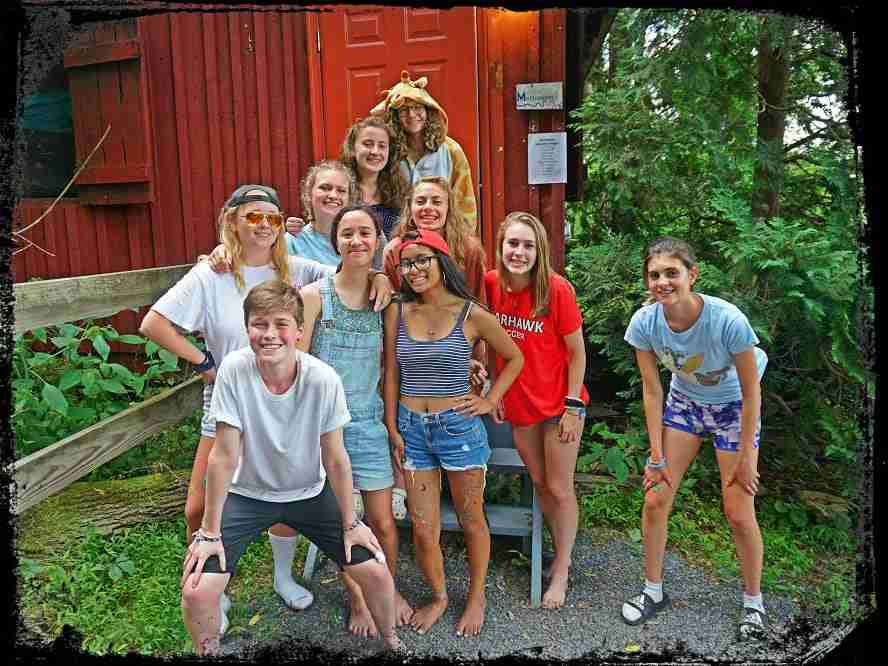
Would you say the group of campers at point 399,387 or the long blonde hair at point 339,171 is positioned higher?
the long blonde hair at point 339,171

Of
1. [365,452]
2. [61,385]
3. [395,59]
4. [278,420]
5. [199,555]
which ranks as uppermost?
[395,59]

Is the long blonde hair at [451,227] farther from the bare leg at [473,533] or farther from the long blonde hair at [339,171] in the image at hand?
the bare leg at [473,533]

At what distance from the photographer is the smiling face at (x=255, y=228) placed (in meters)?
2.67

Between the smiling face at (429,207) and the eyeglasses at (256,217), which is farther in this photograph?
the smiling face at (429,207)

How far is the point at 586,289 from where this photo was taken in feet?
14.6

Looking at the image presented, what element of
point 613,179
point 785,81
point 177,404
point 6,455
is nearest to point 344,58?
point 613,179

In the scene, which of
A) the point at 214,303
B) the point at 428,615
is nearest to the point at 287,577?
the point at 428,615

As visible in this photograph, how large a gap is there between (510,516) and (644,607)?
757mm

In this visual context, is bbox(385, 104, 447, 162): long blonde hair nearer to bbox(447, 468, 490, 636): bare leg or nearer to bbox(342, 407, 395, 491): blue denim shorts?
bbox(342, 407, 395, 491): blue denim shorts

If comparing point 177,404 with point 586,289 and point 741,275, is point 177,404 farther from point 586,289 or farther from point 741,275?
point 741,275

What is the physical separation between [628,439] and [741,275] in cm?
110

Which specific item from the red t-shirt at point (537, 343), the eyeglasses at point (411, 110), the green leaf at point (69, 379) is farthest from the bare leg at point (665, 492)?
the green leaf at point (69, 379)

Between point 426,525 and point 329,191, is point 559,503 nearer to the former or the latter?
point 426,525

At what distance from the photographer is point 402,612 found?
292 centimetres
